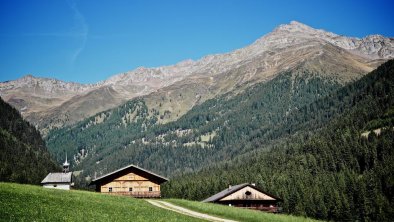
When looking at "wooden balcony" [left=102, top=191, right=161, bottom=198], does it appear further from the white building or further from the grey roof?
the grey roof

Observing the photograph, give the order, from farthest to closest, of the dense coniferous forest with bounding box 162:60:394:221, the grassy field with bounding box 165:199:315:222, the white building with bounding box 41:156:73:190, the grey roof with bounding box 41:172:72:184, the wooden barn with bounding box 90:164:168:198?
the dense coniferous forest with bounding box 162:60:394:221 → the grey roof with bounding box 41:172:72:184 → the white building with bounding box 41:156:73:190 → the wooden barn with bounding box 90:164:168:198 → the grassy field with bounding box 165:199:315:222

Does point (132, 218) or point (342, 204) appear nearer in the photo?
point (132, 218)

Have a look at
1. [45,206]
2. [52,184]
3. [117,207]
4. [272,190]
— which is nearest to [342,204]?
[272,190]

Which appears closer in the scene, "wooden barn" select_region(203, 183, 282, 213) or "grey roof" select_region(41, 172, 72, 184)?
"wooden barn" select_region(203, 183, 282, 213)

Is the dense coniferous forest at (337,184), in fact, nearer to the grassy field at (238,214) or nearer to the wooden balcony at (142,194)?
the wooden balcony at (142,194)

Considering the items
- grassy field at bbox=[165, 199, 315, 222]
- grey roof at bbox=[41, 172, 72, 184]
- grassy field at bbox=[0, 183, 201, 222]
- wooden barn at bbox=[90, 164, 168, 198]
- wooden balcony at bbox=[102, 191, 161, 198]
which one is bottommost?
grassy field at bbox=[165, 199, 315, 222]

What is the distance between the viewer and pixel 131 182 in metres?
85.9

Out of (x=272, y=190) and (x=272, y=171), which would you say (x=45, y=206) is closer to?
(x=272, y=190)

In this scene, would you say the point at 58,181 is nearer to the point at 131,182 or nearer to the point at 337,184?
the point at 131,182

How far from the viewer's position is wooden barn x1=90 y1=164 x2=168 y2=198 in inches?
3361

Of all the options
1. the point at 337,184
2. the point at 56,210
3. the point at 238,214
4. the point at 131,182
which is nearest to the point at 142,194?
the point at 131,182

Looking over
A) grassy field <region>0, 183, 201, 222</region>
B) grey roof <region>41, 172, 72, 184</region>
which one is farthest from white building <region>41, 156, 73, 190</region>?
grassy field <region>0, 183, 201, 222</region>

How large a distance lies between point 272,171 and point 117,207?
520ft

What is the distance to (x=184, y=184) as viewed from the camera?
177875 millimetres
